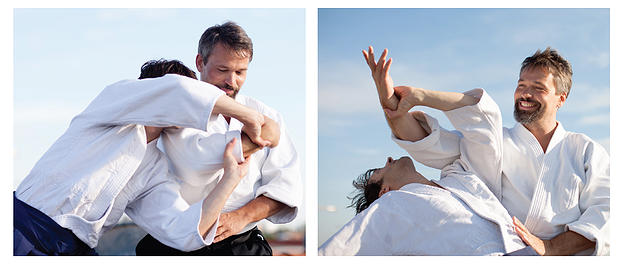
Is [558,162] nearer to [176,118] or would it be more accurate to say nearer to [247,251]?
[247,251]

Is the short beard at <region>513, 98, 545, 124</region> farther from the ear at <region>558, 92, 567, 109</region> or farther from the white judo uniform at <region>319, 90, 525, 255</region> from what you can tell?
the white judo uniform at <region>319, 90, 525, 255</region>

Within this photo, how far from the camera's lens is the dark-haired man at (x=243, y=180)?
2.65 m

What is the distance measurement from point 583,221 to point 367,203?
1094mm

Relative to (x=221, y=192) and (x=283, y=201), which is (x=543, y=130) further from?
(x=221, y=192)

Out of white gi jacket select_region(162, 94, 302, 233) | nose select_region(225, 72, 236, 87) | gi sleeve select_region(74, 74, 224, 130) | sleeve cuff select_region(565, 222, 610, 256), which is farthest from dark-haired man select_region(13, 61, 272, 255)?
sleeve cuff select_region(565, 222, 610, 256)

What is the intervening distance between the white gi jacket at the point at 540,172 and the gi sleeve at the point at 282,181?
57 centimetres

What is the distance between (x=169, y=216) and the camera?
2.54 metres

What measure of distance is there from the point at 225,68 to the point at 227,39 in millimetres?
149

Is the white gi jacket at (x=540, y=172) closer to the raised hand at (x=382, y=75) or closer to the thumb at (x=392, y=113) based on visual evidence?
the thumb at (x=392, y=113)

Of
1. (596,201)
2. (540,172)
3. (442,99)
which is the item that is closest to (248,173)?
(442,99)

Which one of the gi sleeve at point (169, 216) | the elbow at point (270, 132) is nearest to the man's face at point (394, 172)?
the elbow at point (270, 132)

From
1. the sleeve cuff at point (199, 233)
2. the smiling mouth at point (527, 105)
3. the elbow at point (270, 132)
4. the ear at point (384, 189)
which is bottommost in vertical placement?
the sleeve cuff at point (199, 233)

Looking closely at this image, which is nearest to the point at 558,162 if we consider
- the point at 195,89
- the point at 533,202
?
the point at 533,202

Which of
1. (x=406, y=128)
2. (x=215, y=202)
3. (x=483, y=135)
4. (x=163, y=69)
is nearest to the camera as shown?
(x=215, y=202)
